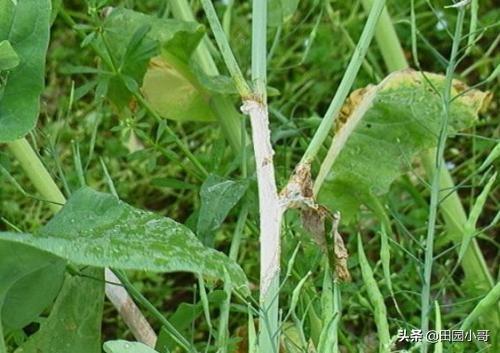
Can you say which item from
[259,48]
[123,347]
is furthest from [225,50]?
[123,347]

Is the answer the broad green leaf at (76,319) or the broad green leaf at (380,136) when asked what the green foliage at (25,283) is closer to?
the broad green leaf at (76,319)

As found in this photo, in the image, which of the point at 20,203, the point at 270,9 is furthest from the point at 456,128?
the point at 20,203

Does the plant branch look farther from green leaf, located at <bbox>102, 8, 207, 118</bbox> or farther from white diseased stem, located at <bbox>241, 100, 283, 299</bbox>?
white diseased stem, located at <bbox>241, 100, 283, 299</bbox>

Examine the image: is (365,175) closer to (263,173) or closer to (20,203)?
(263,173)

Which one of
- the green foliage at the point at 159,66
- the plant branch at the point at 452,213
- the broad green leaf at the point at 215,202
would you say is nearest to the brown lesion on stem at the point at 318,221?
the broad green leaf at the point at 215,202

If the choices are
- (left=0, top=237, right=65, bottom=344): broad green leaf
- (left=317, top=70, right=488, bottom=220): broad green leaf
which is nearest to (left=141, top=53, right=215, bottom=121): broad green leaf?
(left=317, top=70, right=488, bottom=220): broad green leaf

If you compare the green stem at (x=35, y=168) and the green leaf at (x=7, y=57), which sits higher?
the green leaf at (x=7, y=57)
